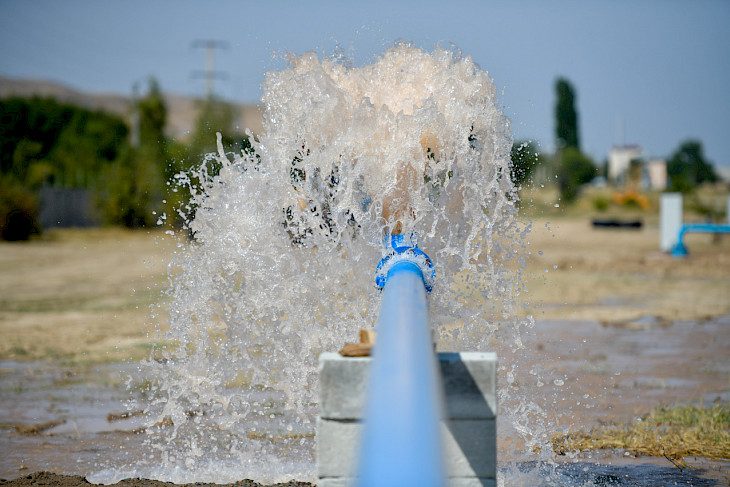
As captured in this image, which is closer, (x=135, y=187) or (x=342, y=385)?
(x=342, y=385)

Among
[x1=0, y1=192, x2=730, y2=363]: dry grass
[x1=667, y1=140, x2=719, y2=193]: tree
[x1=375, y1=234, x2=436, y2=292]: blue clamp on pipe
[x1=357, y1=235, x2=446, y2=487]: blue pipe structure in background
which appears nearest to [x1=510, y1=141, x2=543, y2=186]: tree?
[x1=0, y1=192, x2=730, y2=363]: dry grass

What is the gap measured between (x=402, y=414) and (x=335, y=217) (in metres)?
2.70

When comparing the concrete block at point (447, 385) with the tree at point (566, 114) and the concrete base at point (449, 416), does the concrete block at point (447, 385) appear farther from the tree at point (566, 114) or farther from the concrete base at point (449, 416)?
the tree at point (566, 114)

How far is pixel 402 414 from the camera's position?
1693 mm

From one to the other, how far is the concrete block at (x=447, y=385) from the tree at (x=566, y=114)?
8804 centimetres

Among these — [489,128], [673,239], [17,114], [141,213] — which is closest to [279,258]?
[489,128]

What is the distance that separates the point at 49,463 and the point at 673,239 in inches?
831

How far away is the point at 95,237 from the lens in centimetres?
3600

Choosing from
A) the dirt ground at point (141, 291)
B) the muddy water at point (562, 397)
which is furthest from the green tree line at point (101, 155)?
the muddy water at point (562, 397)

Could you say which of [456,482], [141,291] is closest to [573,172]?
[141,291]

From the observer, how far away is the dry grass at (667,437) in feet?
16.5

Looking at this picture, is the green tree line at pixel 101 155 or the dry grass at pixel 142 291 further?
the green tree line at pixel 101 155

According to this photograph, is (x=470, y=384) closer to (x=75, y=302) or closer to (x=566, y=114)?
(x=75, y=302)

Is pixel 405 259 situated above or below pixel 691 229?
above
